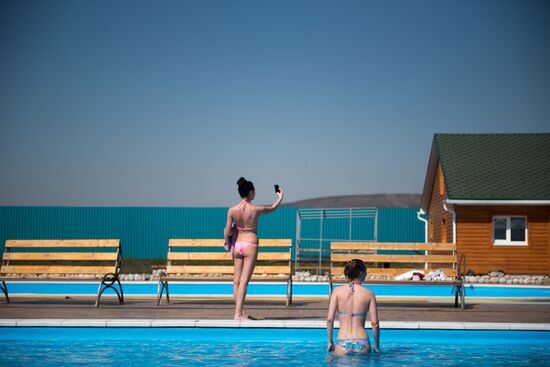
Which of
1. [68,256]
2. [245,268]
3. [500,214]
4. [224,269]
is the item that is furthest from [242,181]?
[500,214]

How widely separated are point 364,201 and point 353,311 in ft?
247

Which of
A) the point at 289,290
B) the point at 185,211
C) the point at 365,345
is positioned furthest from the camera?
the point at 185,211

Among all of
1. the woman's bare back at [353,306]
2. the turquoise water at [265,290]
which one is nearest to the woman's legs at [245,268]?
the woman's bare back at [353,306]

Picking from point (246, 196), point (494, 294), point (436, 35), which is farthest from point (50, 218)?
point (246, 196)

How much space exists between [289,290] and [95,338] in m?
3.47

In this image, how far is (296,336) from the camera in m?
6.83

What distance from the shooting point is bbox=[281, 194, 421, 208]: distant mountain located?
3036 inches

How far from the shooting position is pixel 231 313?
27.5 ft

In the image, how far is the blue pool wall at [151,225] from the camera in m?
27.5

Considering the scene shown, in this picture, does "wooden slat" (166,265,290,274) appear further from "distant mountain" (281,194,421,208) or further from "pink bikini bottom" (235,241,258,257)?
"distant mountain" (281,194,421,208)

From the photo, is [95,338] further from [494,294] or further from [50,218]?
[50,218]

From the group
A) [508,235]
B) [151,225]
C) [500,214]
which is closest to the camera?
[508,235]

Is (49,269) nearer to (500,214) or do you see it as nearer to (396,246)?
(396,246)

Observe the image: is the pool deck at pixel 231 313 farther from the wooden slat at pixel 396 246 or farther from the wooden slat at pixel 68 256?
the wooden slat at pixel 396 246
